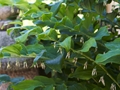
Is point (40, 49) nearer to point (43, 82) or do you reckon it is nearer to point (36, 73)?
point (43, 82)

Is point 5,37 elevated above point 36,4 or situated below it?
below

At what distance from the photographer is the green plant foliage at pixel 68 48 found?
47 centimetres

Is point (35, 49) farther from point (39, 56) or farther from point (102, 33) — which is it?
point (102, 33)

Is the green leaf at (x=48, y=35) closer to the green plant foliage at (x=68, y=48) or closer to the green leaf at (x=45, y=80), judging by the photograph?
the green plant foliage at (x=68, y=48)

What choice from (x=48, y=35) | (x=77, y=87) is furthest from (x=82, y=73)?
(x=48, y=35)

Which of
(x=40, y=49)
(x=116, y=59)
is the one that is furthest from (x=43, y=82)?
(x=116, y=59)

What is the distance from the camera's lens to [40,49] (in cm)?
53

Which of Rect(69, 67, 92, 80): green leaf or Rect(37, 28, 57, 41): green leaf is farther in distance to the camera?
Rect(69, 67, 92, 80): green leaf

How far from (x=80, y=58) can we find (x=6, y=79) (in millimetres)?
180

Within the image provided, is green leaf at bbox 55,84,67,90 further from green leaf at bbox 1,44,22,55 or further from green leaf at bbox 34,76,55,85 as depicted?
green leaf at bbox 1,44,22,55

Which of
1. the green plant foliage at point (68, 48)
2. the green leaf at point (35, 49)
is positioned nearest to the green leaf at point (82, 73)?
the green plant foliage at point (68, 48)

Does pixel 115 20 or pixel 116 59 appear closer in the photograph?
pixel 116 59

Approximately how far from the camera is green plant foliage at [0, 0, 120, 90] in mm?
470

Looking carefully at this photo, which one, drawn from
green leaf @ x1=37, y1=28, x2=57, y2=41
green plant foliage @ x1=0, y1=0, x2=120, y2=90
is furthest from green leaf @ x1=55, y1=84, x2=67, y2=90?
green leaf @ x1=37, y1=28, x2=57, y2=41
